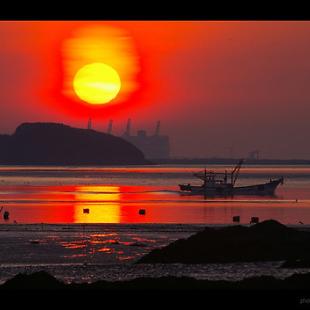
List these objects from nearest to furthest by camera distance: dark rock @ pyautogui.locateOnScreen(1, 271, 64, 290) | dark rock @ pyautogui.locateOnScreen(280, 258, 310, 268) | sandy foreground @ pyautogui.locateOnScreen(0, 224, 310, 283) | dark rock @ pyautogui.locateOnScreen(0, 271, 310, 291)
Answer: dark rock @ pyautogui.locateOnScreen(0, 271, 310, 291) → dark rock @ pyautogui.locateOnScreen(1, 271, 64, 290) → sandy foreground @ pyautogui.locateOnScreen(0, 224, 310, 283) → dark rock @ pyautogui.locateOnScreen(280, 258, 310, 268)

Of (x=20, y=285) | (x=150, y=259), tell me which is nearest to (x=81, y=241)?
(x=150, y=259)

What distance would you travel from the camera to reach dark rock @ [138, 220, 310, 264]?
3161cm


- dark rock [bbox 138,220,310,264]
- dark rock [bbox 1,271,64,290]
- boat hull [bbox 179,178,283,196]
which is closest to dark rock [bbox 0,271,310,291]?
dark rock [bbox 1,271,64,290]

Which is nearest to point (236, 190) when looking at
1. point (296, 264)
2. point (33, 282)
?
point (296, 264)

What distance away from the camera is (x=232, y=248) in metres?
32.8

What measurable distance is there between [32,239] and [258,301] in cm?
3957

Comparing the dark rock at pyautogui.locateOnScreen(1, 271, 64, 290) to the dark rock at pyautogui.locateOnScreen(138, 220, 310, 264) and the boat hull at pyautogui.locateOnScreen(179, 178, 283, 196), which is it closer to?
the dark rock at pyautogui.locateOnScreen(138, 220, 310, 264)

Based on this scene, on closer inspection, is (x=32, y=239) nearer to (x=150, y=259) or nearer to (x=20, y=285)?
(x=150, y=259)

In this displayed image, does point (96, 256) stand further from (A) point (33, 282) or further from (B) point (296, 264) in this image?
(A) point (33, 282)

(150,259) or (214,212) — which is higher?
(214,212)

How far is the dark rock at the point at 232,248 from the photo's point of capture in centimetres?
3161
